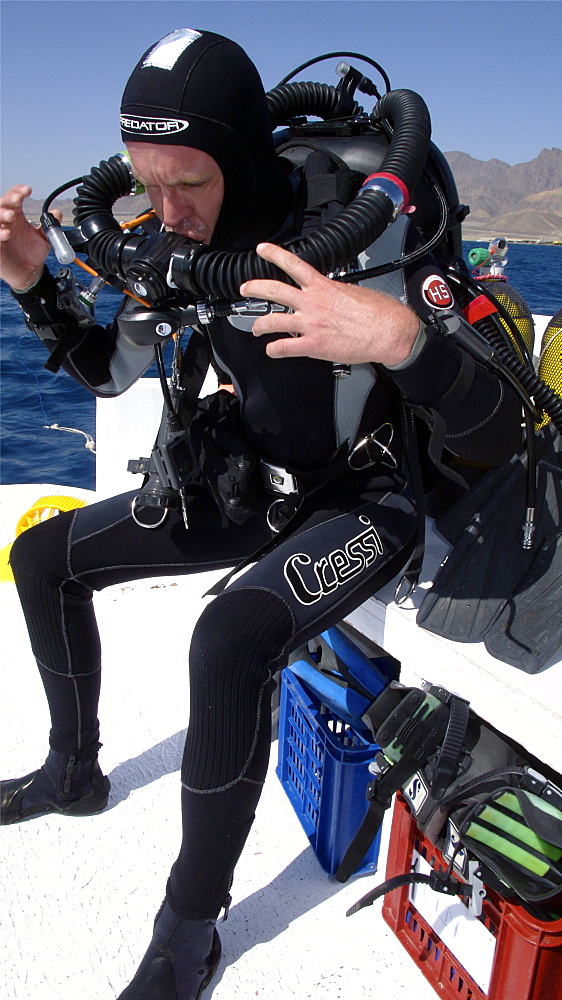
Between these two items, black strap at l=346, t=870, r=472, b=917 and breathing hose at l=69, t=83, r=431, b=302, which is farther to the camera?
black strap at l=346, t=870, r=472, b=917

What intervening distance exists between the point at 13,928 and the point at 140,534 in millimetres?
820

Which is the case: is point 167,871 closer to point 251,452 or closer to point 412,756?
point 412,756

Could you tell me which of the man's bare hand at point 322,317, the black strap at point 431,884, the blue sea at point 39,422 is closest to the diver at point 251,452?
the man's bare hand at point 322,317

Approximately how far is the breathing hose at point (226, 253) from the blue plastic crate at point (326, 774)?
3.11ft

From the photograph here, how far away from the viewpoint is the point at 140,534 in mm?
1656

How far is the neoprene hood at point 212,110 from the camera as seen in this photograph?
1.29 meters

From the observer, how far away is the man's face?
1309 mm

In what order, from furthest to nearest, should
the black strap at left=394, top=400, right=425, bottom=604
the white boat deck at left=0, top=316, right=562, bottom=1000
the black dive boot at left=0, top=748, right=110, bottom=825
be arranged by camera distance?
1. the black dive boot at left=0, top=748, right=110, bottom=825
2. the black strap at left=394, top=400, right=425, bottom=604
3. the white boat deck at left=0, top=316, right=562, bottom=1000

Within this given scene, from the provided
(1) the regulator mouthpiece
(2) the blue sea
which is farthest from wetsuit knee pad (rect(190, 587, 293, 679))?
(2) the blue sea

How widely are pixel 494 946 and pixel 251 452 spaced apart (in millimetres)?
1003

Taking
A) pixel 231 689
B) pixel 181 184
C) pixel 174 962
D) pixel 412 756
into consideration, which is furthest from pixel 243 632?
pixel 181 184

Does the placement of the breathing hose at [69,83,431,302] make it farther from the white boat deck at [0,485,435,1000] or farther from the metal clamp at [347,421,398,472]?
the white boat deck at [0,485,435,1000]

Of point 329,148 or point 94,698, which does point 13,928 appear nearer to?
point 94,698

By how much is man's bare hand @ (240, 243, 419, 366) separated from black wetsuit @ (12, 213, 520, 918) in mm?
87
